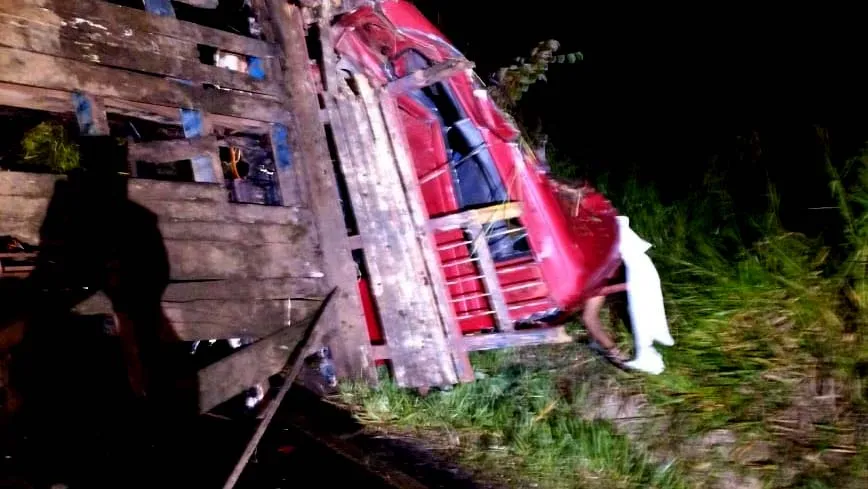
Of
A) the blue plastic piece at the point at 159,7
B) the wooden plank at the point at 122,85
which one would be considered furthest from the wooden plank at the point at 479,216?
the blue plastic piece at the point at 159,7

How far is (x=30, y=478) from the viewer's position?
9.62 feet

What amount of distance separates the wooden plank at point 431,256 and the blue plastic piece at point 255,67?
3.36 feet

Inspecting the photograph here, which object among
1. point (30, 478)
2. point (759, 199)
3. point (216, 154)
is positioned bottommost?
point (30, 478)

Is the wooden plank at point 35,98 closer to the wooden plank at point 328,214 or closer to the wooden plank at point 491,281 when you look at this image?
the wooden plank at point 328,214

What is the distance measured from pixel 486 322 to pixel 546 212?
2.99 feet

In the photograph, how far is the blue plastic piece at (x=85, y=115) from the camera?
3.50 metres

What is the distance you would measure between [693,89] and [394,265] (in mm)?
4666

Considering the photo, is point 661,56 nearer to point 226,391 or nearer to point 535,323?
point 535,323

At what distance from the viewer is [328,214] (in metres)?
4.51

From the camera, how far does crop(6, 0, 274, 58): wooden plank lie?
3.37 metres

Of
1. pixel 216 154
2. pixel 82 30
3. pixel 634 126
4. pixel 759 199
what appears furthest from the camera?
pixel 634 126

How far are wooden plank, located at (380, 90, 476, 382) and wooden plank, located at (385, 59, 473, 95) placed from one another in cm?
31

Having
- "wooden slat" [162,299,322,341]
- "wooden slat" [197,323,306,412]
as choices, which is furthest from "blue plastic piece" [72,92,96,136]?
"wooden slat" [197,323,306,412]

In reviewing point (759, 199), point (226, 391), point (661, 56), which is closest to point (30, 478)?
point (226, 391)
